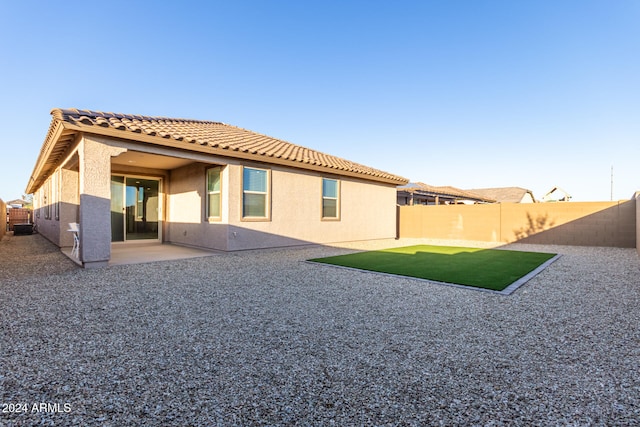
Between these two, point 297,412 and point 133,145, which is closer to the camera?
point 297,412

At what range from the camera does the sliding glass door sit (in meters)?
11.0

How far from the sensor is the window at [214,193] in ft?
31.0

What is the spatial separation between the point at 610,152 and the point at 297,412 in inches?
939

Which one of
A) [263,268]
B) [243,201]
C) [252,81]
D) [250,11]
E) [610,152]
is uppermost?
[250,11]

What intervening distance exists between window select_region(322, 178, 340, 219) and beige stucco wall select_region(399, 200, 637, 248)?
6418 mm

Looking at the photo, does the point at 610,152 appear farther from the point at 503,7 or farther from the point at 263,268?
the point at 263,268

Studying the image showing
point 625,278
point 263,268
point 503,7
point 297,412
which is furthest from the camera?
point 503,7

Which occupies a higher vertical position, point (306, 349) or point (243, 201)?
point (243, 201)

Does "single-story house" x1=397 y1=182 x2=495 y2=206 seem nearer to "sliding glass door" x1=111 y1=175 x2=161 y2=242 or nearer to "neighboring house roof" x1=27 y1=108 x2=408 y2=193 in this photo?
"neighboring house roof" x1=27 y1=108 x2=408 y2=193

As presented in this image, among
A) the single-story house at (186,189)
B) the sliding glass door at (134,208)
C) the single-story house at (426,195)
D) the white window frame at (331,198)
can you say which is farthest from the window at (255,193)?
the single-story house at (426,195)

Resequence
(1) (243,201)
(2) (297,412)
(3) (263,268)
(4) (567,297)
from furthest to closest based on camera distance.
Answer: (1) (243,201)
(3) (263,268)
(4) (567,297)
(2) (297,412)

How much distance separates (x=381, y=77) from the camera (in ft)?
45.8

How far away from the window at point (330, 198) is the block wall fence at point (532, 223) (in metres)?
6.36

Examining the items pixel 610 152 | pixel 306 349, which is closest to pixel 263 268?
pixel 306 349
